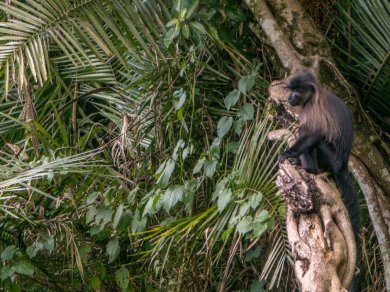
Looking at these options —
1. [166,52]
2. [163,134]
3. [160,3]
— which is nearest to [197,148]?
[163,134]

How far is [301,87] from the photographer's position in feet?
17.9

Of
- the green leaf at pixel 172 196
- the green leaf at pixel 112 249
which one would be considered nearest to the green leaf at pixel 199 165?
the green leaf at pixel 172 196

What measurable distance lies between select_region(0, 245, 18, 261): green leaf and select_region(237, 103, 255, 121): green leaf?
1696 mm

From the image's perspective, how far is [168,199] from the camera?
5836 mm

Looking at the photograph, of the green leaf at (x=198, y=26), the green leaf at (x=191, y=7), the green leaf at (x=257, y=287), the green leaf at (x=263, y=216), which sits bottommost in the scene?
the green leaf at (x=257, y=287)

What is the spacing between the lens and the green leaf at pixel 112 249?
6.36 metres

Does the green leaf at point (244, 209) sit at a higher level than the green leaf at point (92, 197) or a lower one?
lower

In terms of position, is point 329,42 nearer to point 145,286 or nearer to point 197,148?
point 197,148

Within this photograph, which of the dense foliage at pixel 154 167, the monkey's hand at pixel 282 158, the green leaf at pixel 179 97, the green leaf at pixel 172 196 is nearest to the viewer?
the monkey's hand at pixel 282 158

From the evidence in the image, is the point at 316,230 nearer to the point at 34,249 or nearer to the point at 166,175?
the point at 166,175

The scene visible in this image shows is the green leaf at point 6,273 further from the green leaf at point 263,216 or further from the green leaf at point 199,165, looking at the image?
the green leaf at point 263,216

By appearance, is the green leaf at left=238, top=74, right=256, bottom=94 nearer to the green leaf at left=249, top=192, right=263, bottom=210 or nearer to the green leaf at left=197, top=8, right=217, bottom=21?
the green leaf at left=197, top=8, right=217, bottom=21

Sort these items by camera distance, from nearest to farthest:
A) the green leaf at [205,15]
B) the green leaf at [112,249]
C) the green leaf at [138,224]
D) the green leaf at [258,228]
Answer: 1. the green leaf at [258,228]
2. the green leaf at [205,15]
3. the green leaf at [138,224]
4. the green leaf at [112,249]

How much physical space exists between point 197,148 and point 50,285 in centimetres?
139
